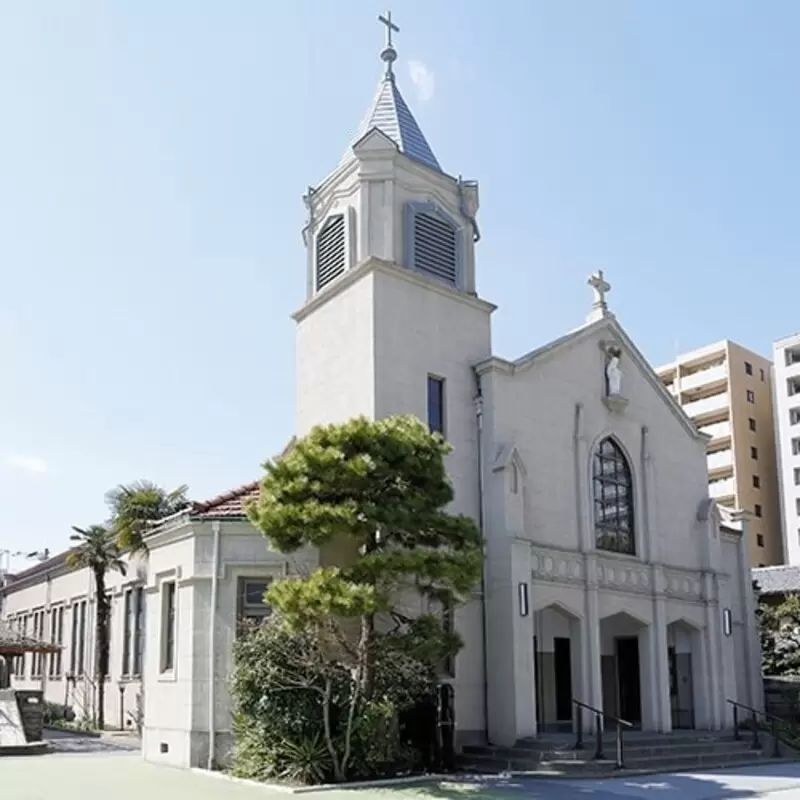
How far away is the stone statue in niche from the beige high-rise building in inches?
1775

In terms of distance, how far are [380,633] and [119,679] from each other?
71.6 ft

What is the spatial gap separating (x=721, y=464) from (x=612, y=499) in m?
48.8

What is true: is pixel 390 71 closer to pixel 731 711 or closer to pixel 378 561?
pixel 378 561

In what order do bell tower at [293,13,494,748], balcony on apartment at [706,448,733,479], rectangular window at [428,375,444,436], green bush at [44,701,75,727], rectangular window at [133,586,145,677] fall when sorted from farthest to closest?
balcony on apartment at [706,448,733,479]
green bush at [44,701,75,727]
rectangular window at [133,586,145,677]
rectangular window at [428,375,444,436]
bell tower at [293,13,494,748]

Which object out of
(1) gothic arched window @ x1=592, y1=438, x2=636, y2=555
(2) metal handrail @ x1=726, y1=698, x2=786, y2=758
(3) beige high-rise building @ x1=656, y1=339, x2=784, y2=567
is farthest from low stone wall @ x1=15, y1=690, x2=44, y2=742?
(3) beige high-rise building @ x1=656, y1=339, x2=784, y2=567

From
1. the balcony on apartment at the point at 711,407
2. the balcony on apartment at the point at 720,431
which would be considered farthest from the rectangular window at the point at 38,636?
the balcony on apartment at the point at 720,431

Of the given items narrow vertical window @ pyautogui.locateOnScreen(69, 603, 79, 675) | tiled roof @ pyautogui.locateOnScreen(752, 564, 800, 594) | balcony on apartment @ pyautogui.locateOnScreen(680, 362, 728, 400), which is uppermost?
balcony on apartment @ pyautogui.locateOnScreen(680, 362, 728, 400)

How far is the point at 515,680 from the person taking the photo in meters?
20.5

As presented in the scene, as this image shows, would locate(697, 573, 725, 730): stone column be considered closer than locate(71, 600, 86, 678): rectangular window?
Yes

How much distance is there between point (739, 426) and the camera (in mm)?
71625

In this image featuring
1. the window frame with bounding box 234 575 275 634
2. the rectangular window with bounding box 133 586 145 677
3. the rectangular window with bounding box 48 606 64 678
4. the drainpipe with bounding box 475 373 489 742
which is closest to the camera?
the window frame with bounding box 234 575 275 634

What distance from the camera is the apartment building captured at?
67.1 metres

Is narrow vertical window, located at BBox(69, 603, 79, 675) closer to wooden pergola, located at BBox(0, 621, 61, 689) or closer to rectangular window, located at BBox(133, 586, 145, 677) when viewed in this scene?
wooden pergola, located at BBox(0, 621, 61, 689)

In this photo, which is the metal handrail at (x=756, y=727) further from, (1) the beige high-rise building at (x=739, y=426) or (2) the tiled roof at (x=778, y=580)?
(1) the beige high-rise building at (x=739, y=426)
